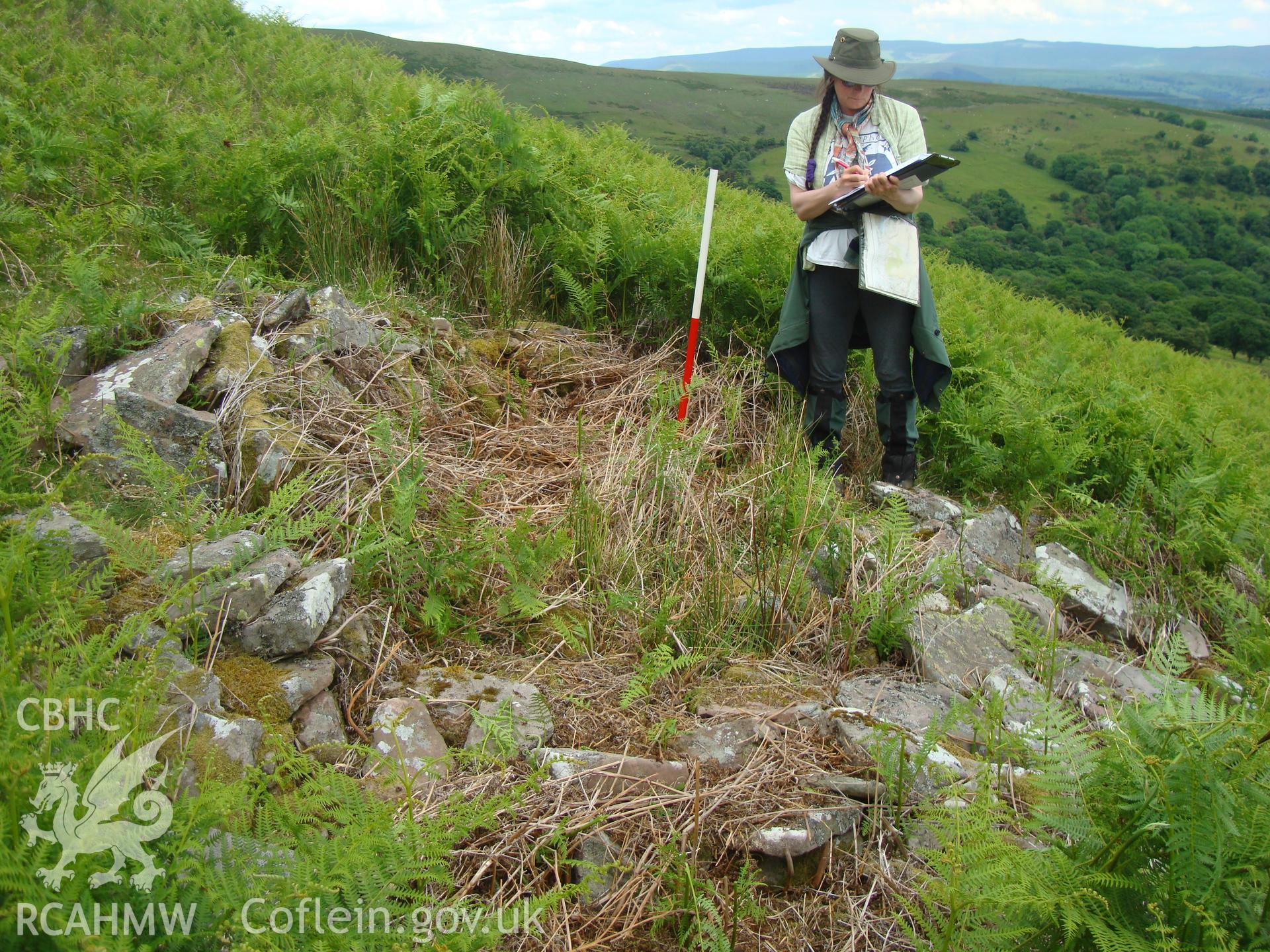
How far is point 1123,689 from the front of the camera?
396 cm

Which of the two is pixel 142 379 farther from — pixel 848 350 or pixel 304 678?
pixel 848 350

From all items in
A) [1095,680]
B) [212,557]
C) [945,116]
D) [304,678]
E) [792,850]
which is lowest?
[1095,680]

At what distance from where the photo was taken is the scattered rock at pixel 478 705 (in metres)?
2.93

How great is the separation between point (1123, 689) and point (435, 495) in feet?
11.4

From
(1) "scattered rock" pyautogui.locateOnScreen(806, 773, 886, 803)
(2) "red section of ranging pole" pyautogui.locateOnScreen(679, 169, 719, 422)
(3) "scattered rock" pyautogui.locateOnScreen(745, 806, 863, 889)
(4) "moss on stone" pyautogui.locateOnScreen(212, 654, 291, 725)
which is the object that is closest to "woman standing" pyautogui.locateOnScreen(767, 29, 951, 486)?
(2) "red section of ranging pole" pyautogui.locateOnScreen(679, 169, 719, 422)

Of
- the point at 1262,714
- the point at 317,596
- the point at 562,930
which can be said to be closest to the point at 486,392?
the point at 317,596

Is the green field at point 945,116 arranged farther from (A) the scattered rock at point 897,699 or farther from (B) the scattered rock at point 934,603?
(A) the scattered rock at point 897,699

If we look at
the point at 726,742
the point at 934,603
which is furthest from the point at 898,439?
the point at 726,742

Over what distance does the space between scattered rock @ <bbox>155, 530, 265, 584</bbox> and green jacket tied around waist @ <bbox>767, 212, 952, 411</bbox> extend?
321 cm

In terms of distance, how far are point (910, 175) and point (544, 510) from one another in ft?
8.52

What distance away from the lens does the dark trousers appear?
4.79 meters

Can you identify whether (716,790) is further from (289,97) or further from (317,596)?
(289,97)

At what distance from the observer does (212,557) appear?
9.63ft

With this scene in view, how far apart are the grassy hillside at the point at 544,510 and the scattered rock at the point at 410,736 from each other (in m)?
0.12
